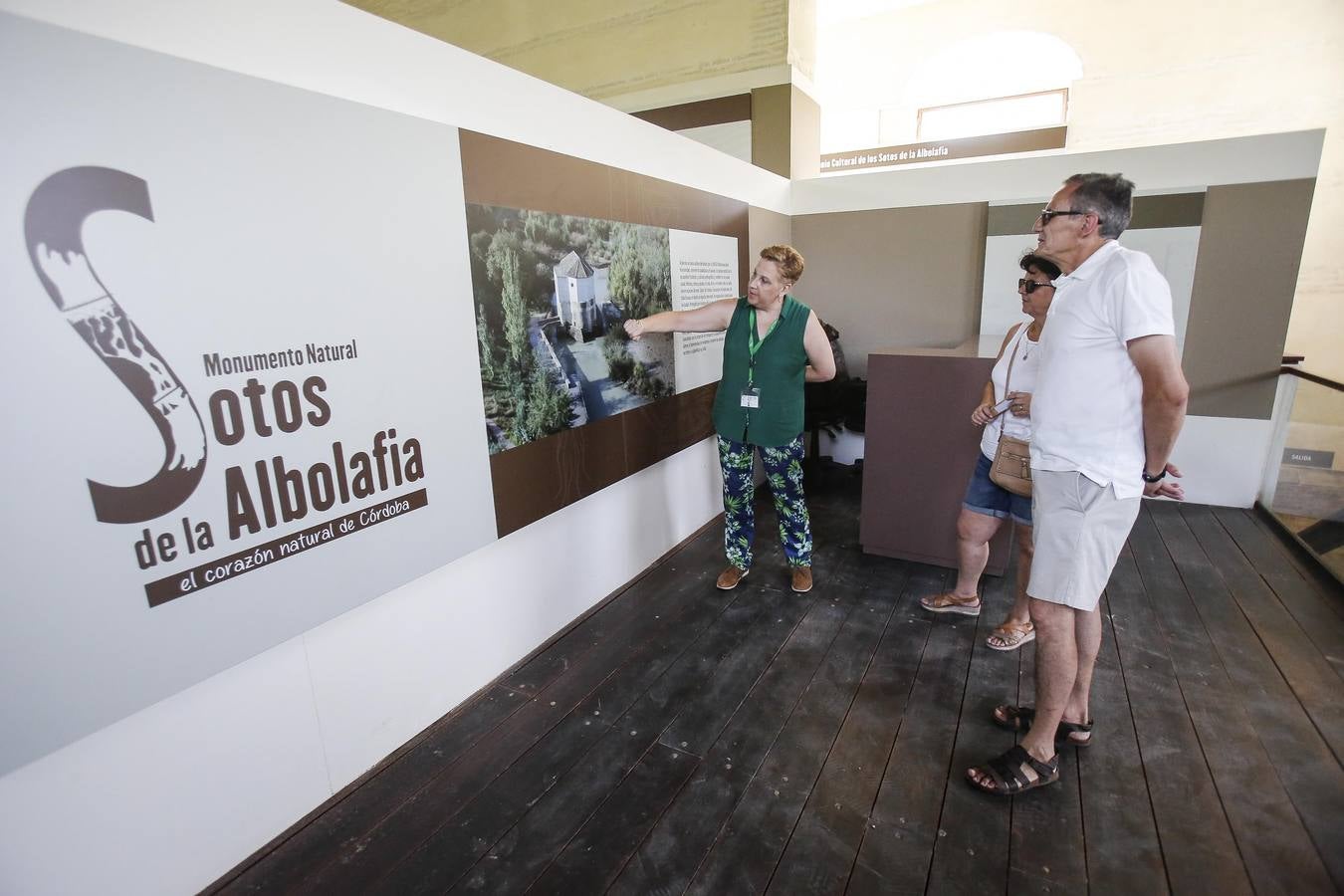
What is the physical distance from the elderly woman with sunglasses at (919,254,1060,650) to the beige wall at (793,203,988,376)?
6.70ft

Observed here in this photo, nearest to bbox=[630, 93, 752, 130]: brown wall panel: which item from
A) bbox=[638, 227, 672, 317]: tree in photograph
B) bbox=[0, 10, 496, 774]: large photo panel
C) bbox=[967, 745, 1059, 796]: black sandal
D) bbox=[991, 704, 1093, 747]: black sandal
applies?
bbox=[638, 227, 672, 317]: tree in photograph

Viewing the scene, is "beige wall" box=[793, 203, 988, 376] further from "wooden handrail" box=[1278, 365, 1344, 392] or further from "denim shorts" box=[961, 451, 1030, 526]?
"denim shorts" box=[961, 451, 1030, 526]

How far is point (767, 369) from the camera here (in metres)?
2.87

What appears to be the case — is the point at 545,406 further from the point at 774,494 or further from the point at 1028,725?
the point at 1028,725

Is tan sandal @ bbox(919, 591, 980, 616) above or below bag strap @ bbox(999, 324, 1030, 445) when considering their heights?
below

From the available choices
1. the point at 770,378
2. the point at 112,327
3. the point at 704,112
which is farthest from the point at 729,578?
the point at 704,112

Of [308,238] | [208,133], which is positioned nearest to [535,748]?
[308,238]

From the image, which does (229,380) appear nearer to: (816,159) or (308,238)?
(308,238)

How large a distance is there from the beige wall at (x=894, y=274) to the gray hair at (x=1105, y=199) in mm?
2890

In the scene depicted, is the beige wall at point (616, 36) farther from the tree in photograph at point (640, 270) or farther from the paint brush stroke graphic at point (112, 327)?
the paint brush stroke graphic at point (112, 327)

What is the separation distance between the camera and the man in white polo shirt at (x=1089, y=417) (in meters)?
1.62

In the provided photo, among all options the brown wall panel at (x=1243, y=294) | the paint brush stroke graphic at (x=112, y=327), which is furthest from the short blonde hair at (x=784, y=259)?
the brown wall panel at (x=1243, y=294)

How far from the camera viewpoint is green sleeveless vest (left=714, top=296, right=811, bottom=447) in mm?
2840

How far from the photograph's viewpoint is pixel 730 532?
3254mm
